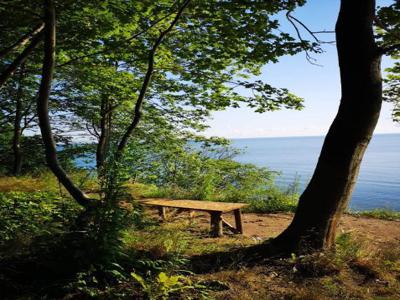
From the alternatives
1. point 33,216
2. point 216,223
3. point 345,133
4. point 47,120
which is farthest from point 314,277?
point 33,216

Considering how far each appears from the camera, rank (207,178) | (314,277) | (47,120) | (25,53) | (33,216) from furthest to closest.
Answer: (207,178), (25,53), (33,216), (47,120), (314,277)

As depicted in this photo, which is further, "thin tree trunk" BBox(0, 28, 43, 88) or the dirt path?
the dirt path

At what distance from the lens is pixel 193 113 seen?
1422cm

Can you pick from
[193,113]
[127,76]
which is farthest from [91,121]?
[127,76]

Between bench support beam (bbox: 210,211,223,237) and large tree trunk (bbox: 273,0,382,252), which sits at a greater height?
large tree trunk (bbox: 273,0,382,252)

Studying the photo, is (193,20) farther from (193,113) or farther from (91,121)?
(91,121)

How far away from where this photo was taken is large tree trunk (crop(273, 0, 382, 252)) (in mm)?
4559

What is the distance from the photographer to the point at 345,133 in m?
4.66

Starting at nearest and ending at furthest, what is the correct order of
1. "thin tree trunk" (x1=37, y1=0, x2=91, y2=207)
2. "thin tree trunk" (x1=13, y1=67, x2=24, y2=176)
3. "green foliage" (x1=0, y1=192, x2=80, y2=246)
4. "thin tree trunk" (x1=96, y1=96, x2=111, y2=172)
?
"green foliage" (x1=0, y1=192, x2=80, y2=246), "thin tree trunk" (x1=37, y1=0, x2=91, y2=207), "thin tree trunk" (x1=13, y1=67, x2=24, y2=176), "thin tree trunk" (x1=96, y1=96, x2=111, y2=172)

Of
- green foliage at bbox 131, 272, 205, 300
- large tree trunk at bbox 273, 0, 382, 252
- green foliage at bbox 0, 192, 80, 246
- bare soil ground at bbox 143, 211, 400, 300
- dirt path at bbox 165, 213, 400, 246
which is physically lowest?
dirt path at bbox 165, 213, 400, 246

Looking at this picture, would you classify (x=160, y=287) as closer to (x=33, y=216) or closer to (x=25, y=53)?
(x=33, y=216)

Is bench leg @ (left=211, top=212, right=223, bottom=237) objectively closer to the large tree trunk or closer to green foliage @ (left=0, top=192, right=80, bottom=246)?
the large tree trunk

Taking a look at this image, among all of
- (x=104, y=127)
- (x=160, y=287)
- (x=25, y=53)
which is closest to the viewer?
(x=160, y=287)

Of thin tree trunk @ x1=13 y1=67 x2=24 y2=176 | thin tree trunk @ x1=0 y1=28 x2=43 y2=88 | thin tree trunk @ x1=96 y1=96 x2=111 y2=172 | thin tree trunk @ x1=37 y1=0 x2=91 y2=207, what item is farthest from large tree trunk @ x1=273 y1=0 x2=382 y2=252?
thin tree trunk @ x1=13 y1=67 x2=24 y2=176
